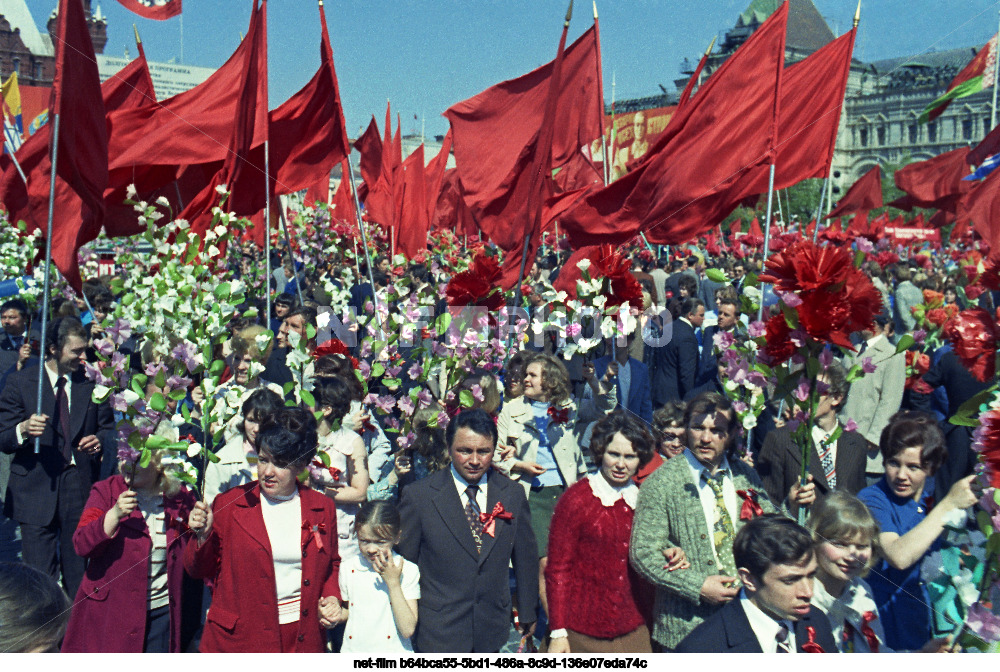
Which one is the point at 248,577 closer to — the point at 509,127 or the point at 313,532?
the point at 313,532

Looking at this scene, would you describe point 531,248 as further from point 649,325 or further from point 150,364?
point 150,364

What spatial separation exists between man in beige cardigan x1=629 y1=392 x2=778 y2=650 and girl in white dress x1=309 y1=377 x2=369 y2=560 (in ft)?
4.39

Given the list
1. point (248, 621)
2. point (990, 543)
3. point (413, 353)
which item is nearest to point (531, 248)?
point (413, 353)

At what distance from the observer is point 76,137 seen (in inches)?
225

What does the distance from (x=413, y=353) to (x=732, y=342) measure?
81.3 inches

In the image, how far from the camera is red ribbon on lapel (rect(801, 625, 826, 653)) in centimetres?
280

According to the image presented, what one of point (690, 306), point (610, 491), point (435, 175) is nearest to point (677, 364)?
point (690, 306)

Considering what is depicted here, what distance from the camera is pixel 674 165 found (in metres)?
6.47

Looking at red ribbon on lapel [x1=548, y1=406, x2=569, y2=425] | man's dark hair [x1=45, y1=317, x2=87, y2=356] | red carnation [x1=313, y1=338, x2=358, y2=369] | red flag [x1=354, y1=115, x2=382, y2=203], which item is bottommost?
red ribbon on lapel [x1=548, y1=406, x2=569, y2=425]

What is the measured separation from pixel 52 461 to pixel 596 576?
→ 326cm

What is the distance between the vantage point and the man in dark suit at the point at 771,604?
9.21ft

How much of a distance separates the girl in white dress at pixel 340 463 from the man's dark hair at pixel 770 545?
1.79 meters

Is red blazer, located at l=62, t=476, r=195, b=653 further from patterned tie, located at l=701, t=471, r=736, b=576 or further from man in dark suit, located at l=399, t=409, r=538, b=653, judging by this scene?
patterned tie, located at l=701, t=471, r=736, b=576

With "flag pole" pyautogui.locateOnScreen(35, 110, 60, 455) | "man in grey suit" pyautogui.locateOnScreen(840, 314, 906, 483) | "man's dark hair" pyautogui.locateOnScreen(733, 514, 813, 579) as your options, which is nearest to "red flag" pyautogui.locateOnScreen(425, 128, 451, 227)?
"man in grey suit" pyautogui.locateOnScreen(840, 314, 906, 483)
